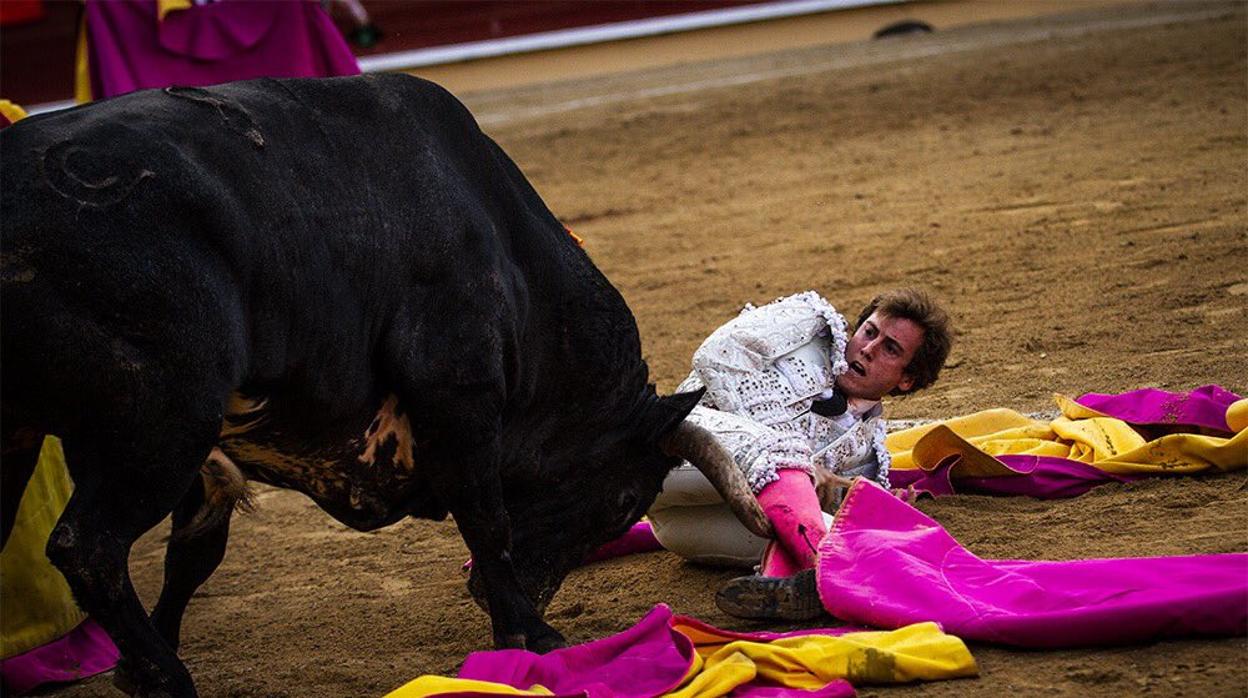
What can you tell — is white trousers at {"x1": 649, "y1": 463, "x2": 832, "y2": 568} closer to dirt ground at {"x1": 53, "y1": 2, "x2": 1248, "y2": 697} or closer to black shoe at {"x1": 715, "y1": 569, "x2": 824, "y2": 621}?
dirt ground at {"x1": 53, "y1": 2, "x2": 1248, "y2": 697}

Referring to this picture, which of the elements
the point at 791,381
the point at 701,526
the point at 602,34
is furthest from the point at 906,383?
the point at 602,34

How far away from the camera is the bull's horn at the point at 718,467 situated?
3.45m

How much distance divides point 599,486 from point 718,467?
0.94 feet

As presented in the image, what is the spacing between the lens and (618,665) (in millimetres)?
2982

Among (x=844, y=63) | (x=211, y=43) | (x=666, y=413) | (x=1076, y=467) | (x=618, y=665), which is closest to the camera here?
(x=618, y=665)

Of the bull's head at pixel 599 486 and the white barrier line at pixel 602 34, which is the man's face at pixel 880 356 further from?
the white barrier line at pixel 602 34

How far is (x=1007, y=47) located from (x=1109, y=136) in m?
3.30

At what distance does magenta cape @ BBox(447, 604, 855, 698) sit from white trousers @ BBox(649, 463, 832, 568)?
2.15ft

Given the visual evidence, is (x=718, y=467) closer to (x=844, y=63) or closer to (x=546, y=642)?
(x=546, y=642)

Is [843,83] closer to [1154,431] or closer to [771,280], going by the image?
[771,280]

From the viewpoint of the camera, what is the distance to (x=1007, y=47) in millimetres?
11102

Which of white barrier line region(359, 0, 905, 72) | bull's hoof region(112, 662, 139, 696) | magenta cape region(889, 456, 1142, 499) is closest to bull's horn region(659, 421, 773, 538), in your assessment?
magenta cape region(889, 456, 1142, 499)

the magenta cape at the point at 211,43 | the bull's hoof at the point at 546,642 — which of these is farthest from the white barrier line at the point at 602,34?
the bull's hoof at the point at 546,642

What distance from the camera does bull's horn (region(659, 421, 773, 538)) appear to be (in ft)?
11.3
